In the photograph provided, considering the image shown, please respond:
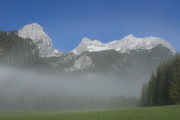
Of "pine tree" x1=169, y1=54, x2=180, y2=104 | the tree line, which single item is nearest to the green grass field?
"pine tree" x1=169, y1=54, x2=180, y2=104

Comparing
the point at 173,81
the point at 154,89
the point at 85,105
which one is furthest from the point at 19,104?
the point at 173,81

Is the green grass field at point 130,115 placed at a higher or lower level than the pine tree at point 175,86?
lower

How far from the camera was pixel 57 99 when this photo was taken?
176500 millimetres

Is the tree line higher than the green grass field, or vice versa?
the tree line

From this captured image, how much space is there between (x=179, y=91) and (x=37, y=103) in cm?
13908

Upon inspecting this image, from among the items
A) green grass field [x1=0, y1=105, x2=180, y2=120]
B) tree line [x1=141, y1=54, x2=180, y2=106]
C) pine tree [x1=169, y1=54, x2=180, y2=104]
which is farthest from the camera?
tree line [x1=141, y1=54, x2=180, y2=106]

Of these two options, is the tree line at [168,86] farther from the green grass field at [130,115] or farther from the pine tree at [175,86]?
the green grass field at [130,115]

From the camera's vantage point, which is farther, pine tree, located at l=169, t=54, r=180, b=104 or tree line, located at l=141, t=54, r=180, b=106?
tree line, located at l=141, t=54, r=180, b=106

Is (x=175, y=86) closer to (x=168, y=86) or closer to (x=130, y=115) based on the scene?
(x=168, y=86)

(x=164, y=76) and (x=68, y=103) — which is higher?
(x=164, y=76)

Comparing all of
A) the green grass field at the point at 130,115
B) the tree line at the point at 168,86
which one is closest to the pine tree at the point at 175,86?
the tree line at the point at 168,86

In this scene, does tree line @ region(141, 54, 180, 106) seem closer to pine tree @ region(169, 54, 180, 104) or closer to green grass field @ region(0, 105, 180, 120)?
pine tree @ region(169, 54, 180, 104)

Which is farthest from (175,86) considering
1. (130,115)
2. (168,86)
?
(130,115)

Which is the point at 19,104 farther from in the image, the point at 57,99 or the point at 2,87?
the point at 2,87
